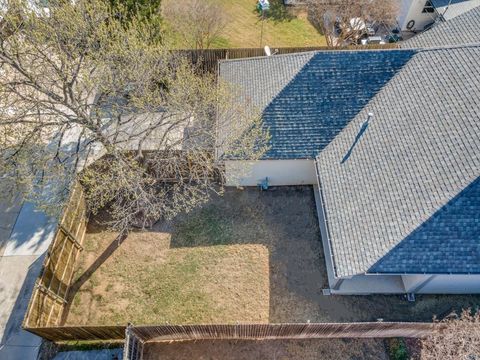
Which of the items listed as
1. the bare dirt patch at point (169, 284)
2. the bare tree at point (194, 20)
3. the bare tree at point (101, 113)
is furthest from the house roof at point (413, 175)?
the bare tree at point (194, 20)

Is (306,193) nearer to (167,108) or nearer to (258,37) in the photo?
(167,108)

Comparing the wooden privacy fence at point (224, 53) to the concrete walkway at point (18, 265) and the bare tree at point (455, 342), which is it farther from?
the bare tree at point (455, 342)

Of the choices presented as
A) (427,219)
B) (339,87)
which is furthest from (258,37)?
(427,219)

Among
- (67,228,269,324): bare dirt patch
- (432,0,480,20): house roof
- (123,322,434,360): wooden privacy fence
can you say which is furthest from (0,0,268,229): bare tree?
(432,0,480,20): house roof

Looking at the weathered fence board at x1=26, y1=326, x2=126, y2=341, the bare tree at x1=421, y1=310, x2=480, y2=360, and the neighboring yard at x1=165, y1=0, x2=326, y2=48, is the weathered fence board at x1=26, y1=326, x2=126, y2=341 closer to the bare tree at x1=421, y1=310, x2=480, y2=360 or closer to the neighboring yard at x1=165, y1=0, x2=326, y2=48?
the bare tree at x1=421, y1=310, x2=480, y2=360

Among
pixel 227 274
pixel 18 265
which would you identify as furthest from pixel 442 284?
pixel 18 265

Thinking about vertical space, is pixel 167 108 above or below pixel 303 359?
above

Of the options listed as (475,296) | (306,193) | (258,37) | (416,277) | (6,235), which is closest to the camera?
(416,277)

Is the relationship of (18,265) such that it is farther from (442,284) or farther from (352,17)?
(352,17)
